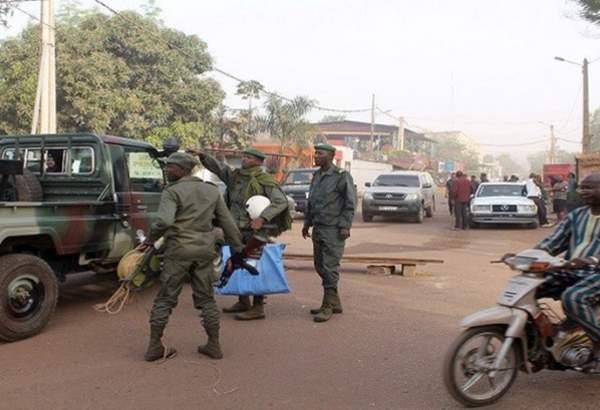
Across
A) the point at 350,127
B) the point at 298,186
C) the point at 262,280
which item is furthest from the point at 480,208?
the point at 350,127

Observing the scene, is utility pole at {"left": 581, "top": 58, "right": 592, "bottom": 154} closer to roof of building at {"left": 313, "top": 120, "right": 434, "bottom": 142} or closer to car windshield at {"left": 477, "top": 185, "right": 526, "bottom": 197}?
car windshield at {"left": 477, "top": 185, "right": 526, "bottom": 197}

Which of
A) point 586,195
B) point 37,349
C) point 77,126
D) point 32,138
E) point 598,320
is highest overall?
point 77,126

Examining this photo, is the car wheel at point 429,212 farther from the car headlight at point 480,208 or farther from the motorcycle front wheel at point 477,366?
the motorcycle front wheel at point 477,366

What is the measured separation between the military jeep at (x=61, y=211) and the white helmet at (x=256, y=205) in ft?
5.00

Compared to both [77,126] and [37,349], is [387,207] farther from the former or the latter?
[37,349]

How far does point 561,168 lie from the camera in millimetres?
36469

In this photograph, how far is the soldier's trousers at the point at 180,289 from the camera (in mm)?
4570

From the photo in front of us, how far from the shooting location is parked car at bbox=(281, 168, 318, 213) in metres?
18.6

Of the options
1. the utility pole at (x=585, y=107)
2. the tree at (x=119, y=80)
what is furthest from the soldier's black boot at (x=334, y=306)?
the utility pole at (x=585, y=107)

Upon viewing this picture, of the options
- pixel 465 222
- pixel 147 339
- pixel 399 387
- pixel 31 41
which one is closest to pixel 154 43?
pixel 31 41

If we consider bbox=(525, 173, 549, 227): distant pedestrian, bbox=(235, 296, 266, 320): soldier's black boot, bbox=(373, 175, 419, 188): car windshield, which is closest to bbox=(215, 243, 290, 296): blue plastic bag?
bbox=(235, 296, 266, 320): soldier's black boot

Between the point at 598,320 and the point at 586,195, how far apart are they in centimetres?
83

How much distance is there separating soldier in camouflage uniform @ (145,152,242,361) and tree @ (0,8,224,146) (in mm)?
18197

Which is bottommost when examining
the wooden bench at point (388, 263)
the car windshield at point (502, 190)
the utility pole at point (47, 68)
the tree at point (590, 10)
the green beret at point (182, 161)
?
the wooden bench at point (388, 263)
